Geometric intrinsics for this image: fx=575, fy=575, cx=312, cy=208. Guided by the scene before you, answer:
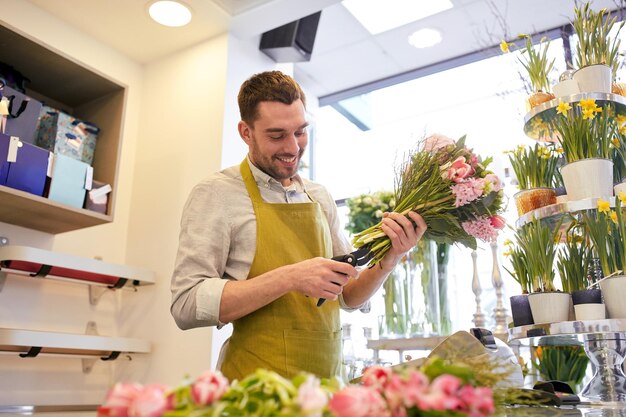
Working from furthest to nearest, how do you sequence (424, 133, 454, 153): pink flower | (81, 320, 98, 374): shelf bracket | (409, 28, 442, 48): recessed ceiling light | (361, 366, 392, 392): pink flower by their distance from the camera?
(409, 28, 442, 48): recessed ceiling light < (81, 320, 98, 374): shelf bracket < (424, 133, 454, 153): pink flower < (361, 366, 392, 392): pink flower

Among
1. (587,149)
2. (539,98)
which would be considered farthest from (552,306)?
(539,98)

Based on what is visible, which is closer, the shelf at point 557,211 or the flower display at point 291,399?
the flower display at point 291,399

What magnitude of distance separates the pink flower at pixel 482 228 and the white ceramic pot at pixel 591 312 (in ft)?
1.10

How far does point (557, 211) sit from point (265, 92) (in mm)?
886

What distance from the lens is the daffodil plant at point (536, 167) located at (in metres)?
1.76

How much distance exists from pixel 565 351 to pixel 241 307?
1456 mm

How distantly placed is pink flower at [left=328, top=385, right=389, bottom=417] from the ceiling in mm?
2220

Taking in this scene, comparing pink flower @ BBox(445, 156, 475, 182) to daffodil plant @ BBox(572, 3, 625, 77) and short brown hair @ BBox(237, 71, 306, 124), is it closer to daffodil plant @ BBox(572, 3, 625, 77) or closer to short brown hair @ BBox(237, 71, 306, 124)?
short brown hair @ BBox(237, 71, 306, 124)

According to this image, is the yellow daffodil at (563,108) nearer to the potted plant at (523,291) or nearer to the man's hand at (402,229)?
the potted plant at (523,291)

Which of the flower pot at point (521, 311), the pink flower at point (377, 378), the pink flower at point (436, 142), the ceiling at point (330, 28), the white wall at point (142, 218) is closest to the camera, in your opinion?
the pink flower at point (377, 378)

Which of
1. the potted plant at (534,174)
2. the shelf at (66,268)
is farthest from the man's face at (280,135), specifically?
the shelf at (66,268)

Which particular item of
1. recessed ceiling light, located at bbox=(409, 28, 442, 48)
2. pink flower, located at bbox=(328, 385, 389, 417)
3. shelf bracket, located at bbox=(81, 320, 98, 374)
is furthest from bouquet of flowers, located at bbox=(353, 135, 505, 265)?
recessed ceiling light, located at bbox=(409, 28, 442, 48)

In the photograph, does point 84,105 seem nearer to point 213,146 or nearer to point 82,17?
point 82,17

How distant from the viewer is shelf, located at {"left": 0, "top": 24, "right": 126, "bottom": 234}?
7.41ft
